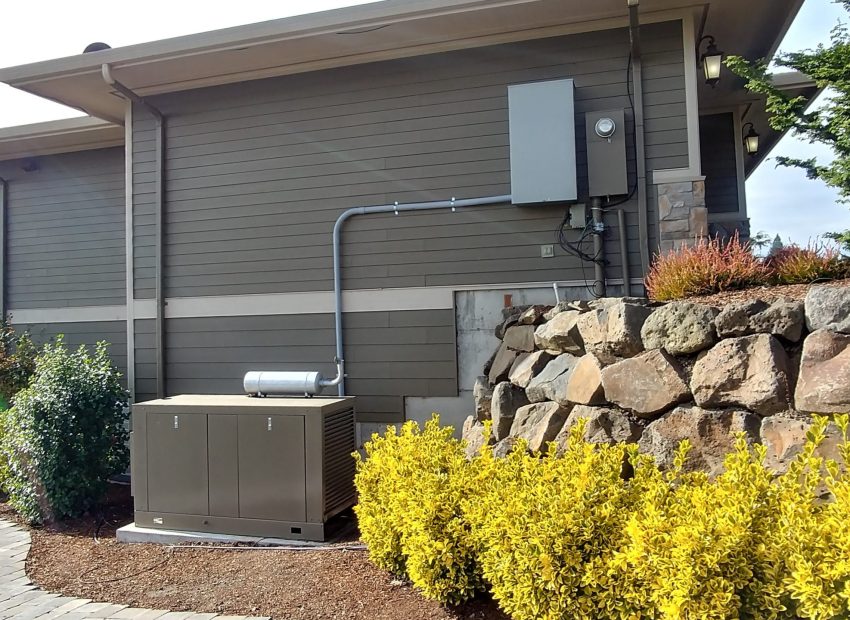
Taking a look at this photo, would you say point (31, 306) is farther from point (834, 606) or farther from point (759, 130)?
point (759, 130)

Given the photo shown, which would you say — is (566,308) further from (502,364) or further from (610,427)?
(610,427)

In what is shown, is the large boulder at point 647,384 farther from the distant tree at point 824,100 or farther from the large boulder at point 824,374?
the distant tree at point 824,100

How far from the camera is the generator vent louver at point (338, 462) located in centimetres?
452

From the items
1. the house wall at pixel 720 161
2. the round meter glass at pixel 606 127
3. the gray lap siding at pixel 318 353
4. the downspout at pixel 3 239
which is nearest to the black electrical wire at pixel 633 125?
the round meter glass at pixel 606 127

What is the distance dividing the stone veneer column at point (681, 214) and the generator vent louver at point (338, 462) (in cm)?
290

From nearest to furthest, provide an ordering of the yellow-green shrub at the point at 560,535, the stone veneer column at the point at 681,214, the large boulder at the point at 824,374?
the yellow-green shrub at the point at 560,535 < the large boulder at the point at 824,374 < the stone veneer column at the point at 681,214

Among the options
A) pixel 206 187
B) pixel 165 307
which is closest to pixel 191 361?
pixel 165 307

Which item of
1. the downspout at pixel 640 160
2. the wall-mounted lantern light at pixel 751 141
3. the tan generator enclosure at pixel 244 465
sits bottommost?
the tan generator enclosure at pixel 244 465

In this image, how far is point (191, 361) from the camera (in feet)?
20.9

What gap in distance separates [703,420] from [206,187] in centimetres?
514

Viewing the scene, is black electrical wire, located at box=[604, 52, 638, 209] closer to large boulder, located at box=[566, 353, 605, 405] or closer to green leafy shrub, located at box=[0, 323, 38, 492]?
large boulder, located at box=[566, 353, 605, 405]

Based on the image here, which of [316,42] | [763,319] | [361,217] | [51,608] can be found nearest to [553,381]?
[763,319]

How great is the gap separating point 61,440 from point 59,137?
421cm

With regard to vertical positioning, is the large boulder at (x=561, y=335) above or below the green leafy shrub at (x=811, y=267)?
below
